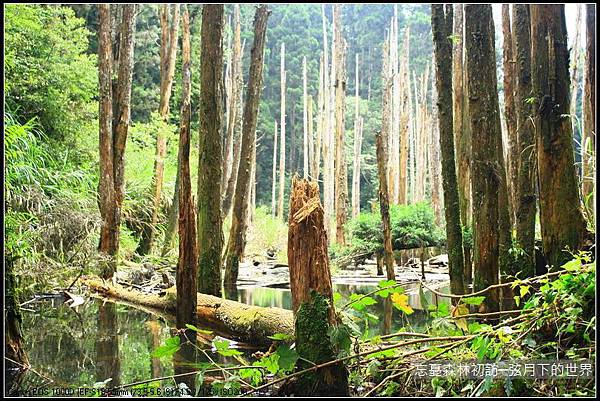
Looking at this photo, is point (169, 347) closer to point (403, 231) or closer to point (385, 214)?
point (385, 214)

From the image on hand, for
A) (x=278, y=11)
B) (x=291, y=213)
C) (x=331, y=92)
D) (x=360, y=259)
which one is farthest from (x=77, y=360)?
(x=278, y=11)

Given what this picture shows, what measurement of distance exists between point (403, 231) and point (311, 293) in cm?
1230

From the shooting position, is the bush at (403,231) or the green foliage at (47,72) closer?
the green foliage at (47,72)

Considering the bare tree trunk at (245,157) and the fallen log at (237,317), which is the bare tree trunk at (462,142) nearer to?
the fallen log at (237,317)

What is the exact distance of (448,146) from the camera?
6207mm

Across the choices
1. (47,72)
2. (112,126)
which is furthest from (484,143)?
(47,72)

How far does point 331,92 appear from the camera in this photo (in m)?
30.3

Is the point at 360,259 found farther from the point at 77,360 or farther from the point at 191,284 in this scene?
the point at 77,360

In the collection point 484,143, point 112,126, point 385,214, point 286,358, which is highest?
point 112,126

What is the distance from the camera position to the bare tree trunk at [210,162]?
21.7ft

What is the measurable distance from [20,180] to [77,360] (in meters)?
4.64

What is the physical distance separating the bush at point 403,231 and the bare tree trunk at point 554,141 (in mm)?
11293

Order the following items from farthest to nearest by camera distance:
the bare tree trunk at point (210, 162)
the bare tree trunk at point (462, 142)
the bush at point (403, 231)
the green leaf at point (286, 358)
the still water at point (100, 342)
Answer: the bush at point (403, 231)
the bare tree trunk at point (462, 142)
the bare tree trunk at point (210, 162)
the still water at point (100, 342)
the green leaf at point (286, 358)

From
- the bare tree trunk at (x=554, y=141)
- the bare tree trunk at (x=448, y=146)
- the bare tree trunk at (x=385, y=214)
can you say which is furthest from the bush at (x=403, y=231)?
the bare tree trunk at (x=554, y=141)
